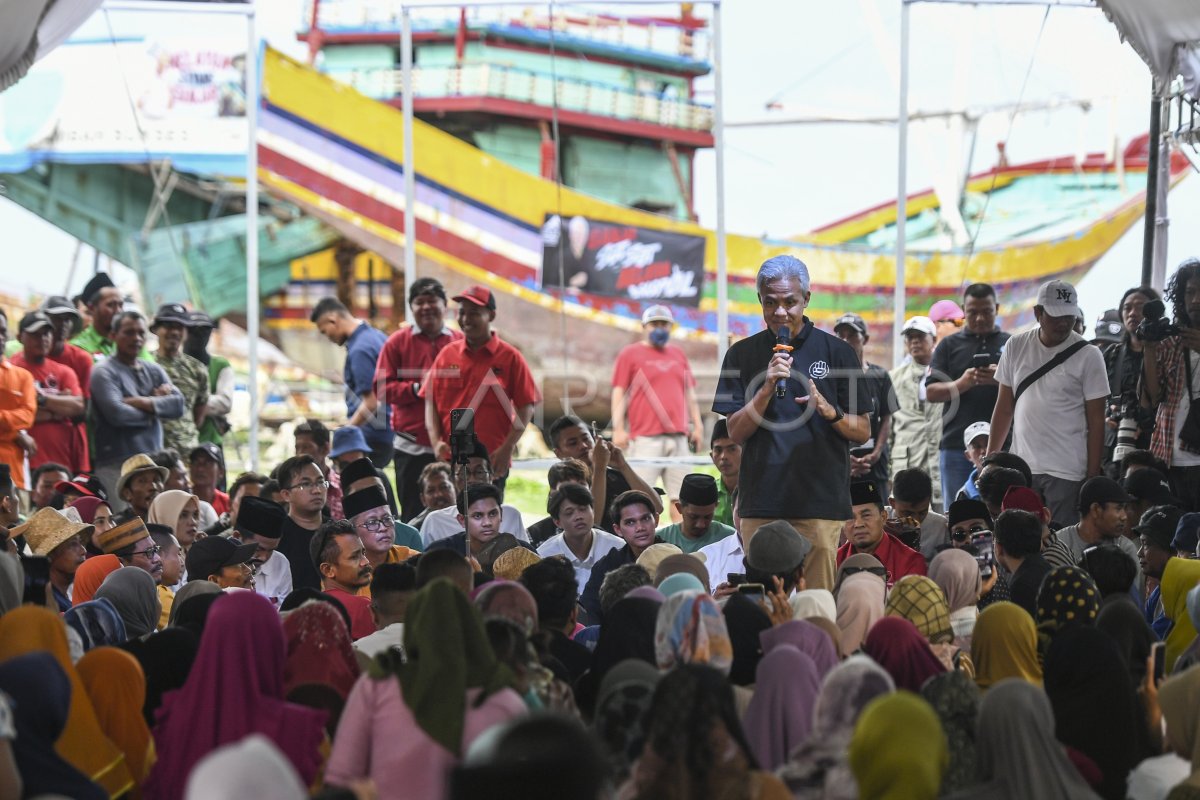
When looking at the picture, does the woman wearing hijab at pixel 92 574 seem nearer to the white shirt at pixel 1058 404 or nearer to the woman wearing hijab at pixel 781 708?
the woman wearing hijab at pixel 781 708

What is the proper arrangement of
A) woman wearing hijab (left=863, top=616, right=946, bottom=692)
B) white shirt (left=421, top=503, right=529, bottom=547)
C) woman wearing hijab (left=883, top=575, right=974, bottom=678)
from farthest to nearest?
white shirt (left=421, top=503, right=529, bottom=547) < woman wearing hijab (left=883, top=575, right=974, bottom=678) < woman wearing hijab (left=863, top=616, right=946, bottom=692)

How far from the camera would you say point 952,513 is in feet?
20.2

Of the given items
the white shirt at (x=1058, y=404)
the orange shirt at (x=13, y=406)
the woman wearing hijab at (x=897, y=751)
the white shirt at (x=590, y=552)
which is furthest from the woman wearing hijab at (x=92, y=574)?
the white shirt at (x=1058, y=404)

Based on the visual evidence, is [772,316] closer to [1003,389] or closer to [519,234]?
[1003,389]

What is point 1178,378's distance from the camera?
7109 millimetres

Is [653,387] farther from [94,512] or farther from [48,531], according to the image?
[48,531]

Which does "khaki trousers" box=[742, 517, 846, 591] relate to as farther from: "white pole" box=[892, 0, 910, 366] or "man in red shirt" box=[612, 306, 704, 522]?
"man in red shirt" box=[612, 306, 704, 522]

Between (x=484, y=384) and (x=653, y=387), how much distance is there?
219 centimetres

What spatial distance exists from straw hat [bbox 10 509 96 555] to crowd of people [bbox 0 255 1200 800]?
2cm

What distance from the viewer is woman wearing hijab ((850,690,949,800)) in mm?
3168

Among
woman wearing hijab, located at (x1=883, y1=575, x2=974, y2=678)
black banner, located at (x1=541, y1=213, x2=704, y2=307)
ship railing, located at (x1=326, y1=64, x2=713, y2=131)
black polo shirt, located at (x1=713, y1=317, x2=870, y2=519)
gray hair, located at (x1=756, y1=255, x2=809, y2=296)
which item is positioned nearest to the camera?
woman wearing hijab, located at (x1=883, y1=575, x2=974, y2=678)

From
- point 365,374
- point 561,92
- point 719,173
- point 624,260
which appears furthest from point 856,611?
point 561,92

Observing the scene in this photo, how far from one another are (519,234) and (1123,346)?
6.55 meters

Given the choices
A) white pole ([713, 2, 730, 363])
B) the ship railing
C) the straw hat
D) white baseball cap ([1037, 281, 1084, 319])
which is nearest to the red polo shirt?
white baseball cap ([1037, 281, 1084, 319])
